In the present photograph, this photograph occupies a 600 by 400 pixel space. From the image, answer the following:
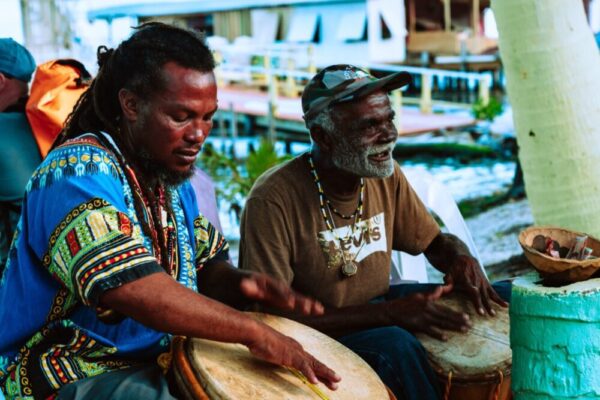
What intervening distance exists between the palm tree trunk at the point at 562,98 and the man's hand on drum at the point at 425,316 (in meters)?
1.29

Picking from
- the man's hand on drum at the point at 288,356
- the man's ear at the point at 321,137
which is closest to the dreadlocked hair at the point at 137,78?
the man's hand on drum at the point at 288,356

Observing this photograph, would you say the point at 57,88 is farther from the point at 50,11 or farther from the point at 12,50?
Result: the point at 50,11

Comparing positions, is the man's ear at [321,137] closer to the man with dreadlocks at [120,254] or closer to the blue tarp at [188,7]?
the man with dreadlocks at [120,254]

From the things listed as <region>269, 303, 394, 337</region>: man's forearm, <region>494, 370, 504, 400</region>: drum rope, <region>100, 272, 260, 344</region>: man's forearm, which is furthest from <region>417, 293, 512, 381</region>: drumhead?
<region>100, 272, 260, 344</region>: man's forearm

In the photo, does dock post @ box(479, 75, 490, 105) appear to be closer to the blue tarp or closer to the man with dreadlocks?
the blue tarp

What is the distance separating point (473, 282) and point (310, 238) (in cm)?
73

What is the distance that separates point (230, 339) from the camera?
2.35 m

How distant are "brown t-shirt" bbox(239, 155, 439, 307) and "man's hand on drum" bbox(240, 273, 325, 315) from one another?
0.56m

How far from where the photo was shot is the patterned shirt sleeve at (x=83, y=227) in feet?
7.36

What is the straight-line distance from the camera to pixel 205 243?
298 centimetres

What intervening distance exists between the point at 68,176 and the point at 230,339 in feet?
2.09

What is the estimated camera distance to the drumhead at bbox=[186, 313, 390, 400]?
7.69ft

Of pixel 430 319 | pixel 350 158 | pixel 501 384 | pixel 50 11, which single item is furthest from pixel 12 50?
pixel 50 11

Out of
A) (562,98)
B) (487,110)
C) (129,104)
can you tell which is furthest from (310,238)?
(487,110)
